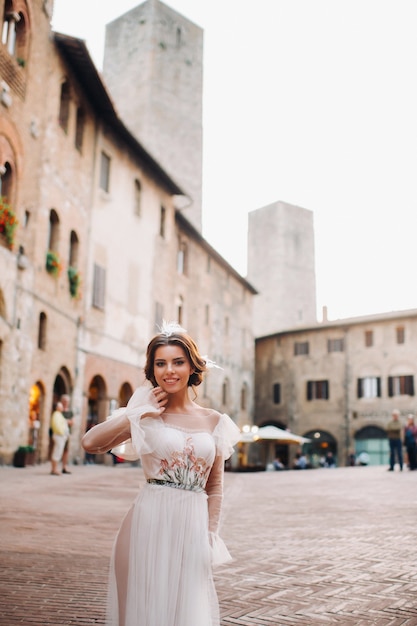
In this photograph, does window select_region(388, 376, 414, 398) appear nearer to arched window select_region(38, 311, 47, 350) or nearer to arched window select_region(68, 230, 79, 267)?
arched window select_region(68, 230, 79, 267)

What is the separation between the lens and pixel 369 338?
41.7 meters

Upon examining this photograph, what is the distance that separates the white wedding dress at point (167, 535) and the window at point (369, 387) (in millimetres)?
39614

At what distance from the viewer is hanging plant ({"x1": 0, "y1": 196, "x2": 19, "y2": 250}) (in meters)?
15.1

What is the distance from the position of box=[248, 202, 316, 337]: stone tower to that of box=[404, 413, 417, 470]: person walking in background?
38.2 metres

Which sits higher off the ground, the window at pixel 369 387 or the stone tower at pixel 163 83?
the stone tower at pixel 163 83

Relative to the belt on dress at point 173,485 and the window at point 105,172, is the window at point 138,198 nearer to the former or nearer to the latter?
the window at point 105,172

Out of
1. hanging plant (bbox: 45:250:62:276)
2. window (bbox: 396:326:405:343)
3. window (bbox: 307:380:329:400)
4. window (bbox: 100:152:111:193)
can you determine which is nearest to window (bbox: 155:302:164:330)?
window (bbox: 100:152:111:193)

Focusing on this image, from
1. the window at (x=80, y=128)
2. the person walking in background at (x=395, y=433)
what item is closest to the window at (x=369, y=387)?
the person walking in background at (x=395, y=433)

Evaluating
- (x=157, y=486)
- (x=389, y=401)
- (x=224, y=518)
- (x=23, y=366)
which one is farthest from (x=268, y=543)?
(x=389, y=401)

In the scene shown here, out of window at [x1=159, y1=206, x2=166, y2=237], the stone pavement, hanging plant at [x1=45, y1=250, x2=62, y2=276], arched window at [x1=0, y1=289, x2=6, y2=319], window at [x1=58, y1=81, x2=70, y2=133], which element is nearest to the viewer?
the stone pavement

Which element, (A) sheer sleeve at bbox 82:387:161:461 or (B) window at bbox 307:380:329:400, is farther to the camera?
(B) window at bbox 307:380:329:400

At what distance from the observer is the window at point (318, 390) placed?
42.8 m

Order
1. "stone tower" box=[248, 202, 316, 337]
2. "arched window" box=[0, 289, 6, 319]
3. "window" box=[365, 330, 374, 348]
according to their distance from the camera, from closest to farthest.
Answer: "arched window" box=[0, 289, 6, 319]
"window" box=[365, 330, 374, 348]
"stone tower" box=[248, 202, 316, 337]

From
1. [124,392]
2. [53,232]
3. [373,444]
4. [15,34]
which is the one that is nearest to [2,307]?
[53,232]
